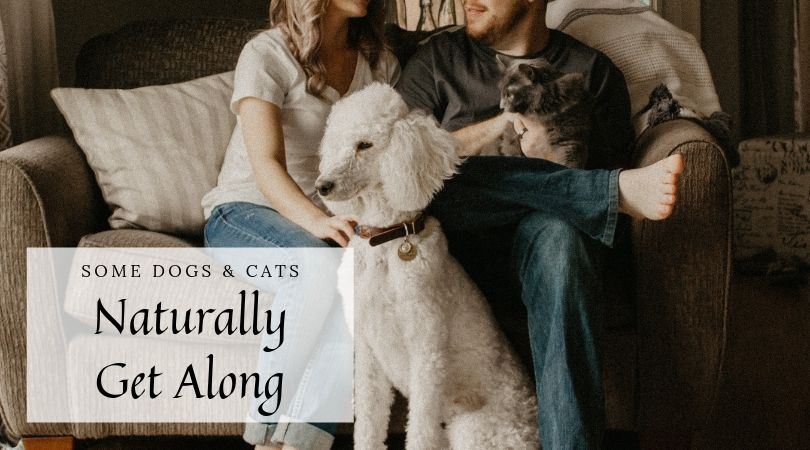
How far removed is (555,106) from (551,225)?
0.36m

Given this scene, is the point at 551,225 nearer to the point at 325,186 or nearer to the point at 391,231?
the point at 391,231

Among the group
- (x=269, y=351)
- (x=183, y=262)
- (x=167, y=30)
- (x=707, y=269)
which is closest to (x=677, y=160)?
(x=707, y=269)

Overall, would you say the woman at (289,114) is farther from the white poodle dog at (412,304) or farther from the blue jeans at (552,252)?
the blue jeans at (552,252)

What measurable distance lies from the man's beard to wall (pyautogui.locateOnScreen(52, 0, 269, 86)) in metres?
1.26

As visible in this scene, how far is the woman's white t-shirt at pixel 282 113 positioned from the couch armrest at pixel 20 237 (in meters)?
0.34

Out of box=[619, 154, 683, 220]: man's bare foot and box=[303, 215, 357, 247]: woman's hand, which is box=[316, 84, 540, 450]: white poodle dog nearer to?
box=[303, 215, 357, 247]: woman's hand

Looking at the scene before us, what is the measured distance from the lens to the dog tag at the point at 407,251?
1388 millimetres

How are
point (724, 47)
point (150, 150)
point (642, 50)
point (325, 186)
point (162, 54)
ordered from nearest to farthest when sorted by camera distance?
point (325, 186), point (150, 150), point (642, 50), point (162, 54), point (724, 47)

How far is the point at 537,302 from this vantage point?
1.48 m

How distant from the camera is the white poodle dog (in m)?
1.34

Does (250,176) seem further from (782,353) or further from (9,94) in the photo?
(782,353)

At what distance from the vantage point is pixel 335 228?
1.47 m

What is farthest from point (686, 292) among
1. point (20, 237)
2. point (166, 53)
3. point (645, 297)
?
point (166, 53)

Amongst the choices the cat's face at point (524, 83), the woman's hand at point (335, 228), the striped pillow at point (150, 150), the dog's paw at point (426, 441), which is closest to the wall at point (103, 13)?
the striped pillow at point (150, 150)
